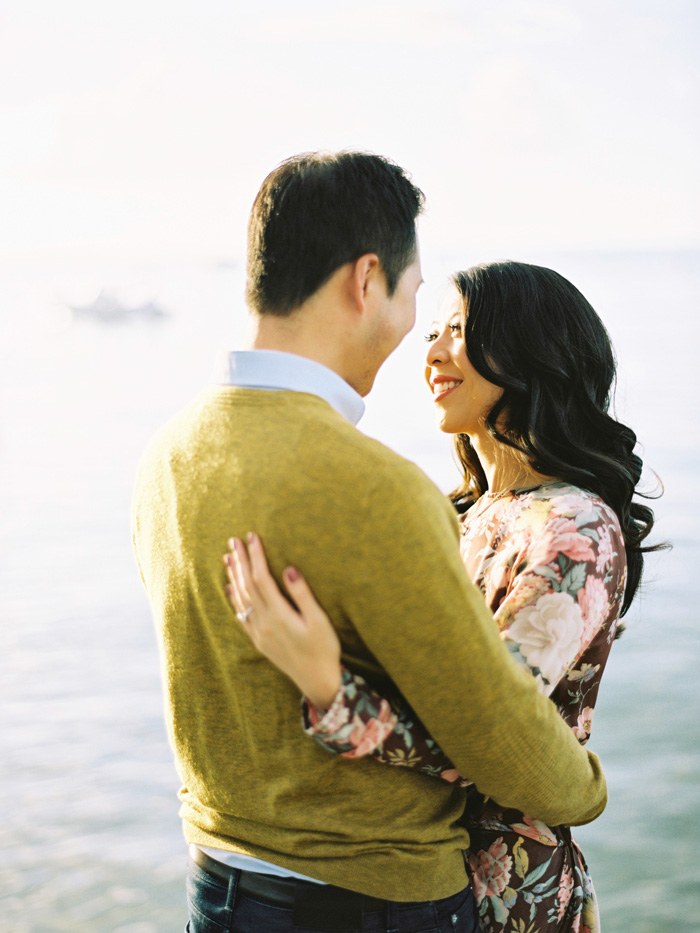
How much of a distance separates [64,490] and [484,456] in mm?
7699

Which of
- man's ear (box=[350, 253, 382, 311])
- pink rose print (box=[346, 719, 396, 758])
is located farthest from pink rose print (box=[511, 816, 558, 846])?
man's ear (box=[350, 253, 382, 311])

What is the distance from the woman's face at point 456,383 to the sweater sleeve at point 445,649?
1.65 feet

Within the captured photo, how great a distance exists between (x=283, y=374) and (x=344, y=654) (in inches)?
11.4

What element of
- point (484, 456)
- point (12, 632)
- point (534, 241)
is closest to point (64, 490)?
point (12, 632)

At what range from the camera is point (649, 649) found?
5289 millimetres

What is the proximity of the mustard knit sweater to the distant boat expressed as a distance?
24.5 metres

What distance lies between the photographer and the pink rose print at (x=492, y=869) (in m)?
1.43

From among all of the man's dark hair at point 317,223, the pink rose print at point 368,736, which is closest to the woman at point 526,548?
the pink rose print at point 368,736

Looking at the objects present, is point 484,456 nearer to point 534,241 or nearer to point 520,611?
point 520,611

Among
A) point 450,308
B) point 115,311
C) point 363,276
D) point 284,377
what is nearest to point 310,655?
point 284,377

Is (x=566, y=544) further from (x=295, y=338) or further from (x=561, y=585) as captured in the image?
(x=295, y=338)

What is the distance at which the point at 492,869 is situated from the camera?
4.70 ft

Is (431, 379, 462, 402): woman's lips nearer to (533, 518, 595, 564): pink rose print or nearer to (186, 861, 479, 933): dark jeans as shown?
(533, 518, 595, 564): pink rose print

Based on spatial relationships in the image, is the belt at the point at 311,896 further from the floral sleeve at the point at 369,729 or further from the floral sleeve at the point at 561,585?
the floral sleeve at the point at 561,585
